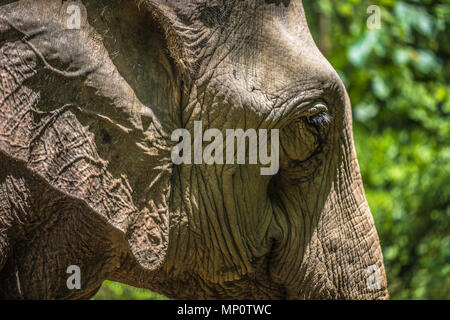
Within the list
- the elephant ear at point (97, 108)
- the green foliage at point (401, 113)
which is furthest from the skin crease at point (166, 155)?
the green foliage at point (401, 113)

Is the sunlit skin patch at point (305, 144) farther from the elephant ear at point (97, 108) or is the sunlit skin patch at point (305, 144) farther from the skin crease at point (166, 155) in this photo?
the elephant ear at point (97, 108)

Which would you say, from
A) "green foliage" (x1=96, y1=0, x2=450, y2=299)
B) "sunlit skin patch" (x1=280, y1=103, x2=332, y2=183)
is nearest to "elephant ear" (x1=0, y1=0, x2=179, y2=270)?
"sunlit skin patch" (x1=280, y1=103, x2=332, y2=183)

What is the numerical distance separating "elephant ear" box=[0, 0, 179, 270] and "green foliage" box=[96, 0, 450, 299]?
7.66ft

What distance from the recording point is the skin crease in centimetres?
141

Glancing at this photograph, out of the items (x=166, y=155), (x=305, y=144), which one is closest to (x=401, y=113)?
(x=305, y=144)

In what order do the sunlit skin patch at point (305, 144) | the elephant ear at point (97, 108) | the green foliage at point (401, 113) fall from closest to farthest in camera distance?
the elephant ear at point (97, 108)
the sunlit skin patch at point (305, 144)
the green foliage at point (401, 113)

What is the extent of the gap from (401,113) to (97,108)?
374 cm

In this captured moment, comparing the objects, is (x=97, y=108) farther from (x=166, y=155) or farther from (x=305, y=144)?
(x=305, y=144)

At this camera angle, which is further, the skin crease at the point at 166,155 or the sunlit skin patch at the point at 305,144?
the sunlit skin patch at the point at 305,144

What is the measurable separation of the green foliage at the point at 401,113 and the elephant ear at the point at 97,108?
233 centimetres

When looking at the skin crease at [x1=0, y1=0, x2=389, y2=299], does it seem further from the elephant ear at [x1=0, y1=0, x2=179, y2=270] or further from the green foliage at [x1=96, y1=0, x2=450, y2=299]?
the green foliage at [x1=96, y1=0, x2=450, y2=299]

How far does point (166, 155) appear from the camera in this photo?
1.50m

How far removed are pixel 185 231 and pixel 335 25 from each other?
3944 mm

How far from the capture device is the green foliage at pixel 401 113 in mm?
3846
